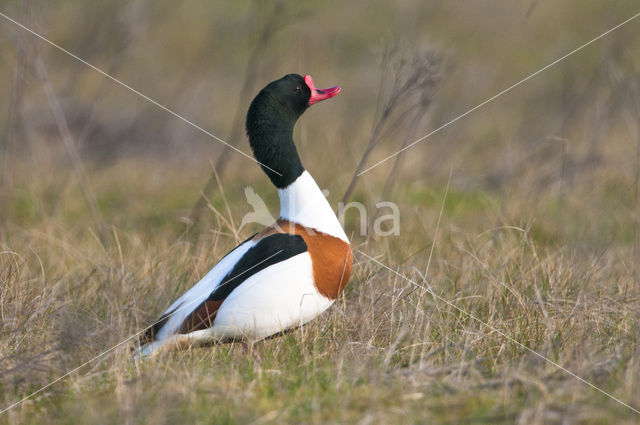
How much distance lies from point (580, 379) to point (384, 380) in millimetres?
799

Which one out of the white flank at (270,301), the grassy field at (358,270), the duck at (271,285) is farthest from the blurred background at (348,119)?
the white flank at (270,301)

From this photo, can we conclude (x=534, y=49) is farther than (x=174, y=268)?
Yes

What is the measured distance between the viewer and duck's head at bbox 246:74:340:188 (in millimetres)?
4344

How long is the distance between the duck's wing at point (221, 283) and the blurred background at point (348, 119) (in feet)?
3.91

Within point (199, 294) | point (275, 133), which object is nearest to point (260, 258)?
point (199, 294)

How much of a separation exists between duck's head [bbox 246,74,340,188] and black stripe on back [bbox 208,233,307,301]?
46 centimetres

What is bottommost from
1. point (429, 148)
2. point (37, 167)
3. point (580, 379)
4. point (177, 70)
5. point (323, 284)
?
point (580, 379)

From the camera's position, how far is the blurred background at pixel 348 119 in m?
6.34

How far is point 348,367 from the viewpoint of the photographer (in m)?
3.42

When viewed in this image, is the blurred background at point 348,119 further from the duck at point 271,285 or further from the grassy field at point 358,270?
the duck at point 271,285

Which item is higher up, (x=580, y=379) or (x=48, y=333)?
(x=48, y=333)

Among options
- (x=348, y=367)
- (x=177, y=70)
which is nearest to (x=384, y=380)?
(x=348, y=367)

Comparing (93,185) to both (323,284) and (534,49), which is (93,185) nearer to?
(323,284)

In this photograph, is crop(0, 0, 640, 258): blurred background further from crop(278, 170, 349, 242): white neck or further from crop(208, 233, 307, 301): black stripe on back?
crop(208, 233, 307, 301): black stripe on back
